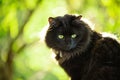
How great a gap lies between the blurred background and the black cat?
0.28m

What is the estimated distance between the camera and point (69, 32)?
570 centimetres

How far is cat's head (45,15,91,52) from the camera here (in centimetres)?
567

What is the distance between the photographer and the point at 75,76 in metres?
5.71

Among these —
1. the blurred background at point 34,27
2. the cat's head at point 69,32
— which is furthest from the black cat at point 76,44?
the blurred background at point 34,27

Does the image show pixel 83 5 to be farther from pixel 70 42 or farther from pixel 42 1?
pixel 70 42

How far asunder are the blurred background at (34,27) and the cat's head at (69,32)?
337 mm

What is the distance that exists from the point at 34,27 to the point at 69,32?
6.48 ft

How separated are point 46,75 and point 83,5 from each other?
1.36 metres

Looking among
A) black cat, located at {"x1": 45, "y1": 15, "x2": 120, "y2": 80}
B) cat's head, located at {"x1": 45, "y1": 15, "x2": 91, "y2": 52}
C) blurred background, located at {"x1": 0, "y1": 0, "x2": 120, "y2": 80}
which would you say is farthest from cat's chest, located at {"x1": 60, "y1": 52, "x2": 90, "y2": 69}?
blurred background, located at {"x1": 0, "y1": 0, "x2": 120, "y2": 80}

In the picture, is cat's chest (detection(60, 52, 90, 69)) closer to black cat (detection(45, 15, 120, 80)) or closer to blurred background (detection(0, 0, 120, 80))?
black cat (detection(45, 15, 120, 80))

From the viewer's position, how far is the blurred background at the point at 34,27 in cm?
657

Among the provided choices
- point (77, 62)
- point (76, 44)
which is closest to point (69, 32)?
point (76, 44)

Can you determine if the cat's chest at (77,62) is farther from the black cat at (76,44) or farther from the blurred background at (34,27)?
the blurred background at (34,27)

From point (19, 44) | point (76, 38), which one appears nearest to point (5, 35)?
point (19, 44)
